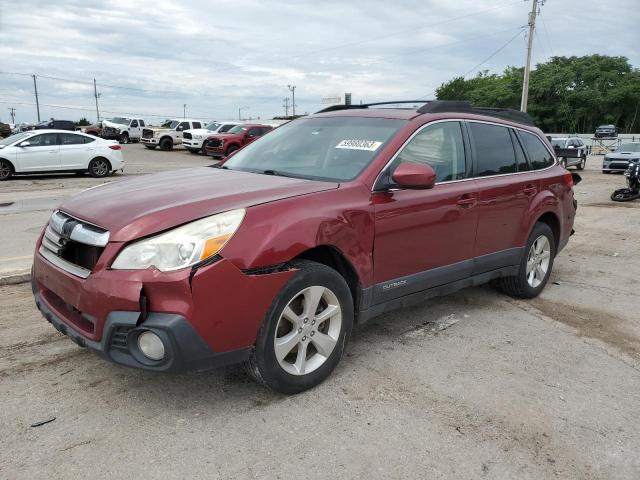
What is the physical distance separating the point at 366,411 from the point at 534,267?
9.86 feet

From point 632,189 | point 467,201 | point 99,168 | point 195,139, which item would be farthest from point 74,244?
point 195,139

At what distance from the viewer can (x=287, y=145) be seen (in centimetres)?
432

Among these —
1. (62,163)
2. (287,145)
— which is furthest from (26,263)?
(62,163)

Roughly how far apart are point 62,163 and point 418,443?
55.0 feet

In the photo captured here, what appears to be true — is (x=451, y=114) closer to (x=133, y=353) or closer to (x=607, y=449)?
(x=607, y=449)

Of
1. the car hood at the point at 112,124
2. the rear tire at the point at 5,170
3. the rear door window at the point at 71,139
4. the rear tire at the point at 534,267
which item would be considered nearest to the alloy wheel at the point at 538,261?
the rear tire at the point at 534,267

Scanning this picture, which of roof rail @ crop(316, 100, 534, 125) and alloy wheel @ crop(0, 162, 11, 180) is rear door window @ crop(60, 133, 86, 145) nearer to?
alloy wheel @ crop(0, 162, 11, 180)

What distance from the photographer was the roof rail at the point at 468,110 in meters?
4.32

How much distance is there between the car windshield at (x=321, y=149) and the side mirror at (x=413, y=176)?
268mm

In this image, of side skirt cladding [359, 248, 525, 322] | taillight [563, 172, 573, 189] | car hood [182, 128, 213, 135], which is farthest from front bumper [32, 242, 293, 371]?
car hood [182, 128, 213, 135]

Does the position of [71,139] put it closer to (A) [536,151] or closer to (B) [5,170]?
(B) [5,170]

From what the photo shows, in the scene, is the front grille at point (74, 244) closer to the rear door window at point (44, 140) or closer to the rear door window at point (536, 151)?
the rear door window at point (536, 151)

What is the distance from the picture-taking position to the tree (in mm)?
64938

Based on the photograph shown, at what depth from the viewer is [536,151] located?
540 cm
